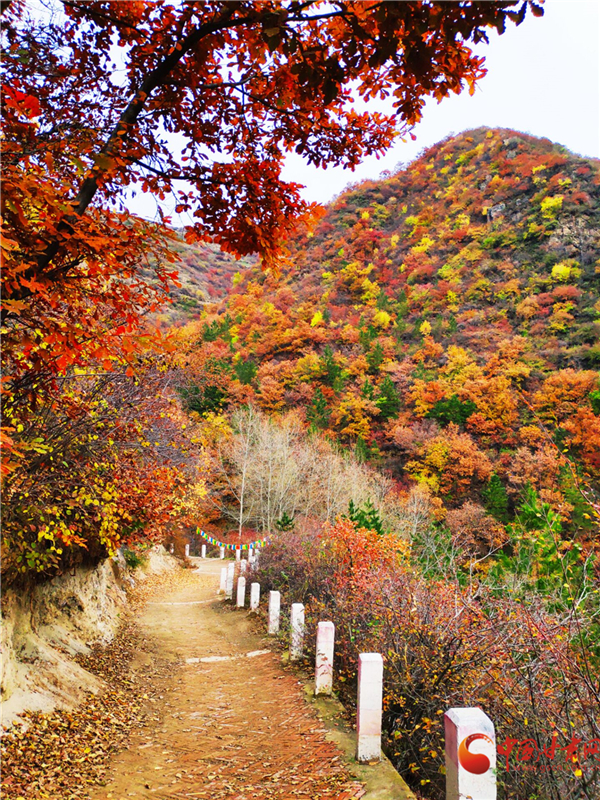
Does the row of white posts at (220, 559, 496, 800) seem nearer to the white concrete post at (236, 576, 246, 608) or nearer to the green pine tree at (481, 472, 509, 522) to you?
the white concrete post at (236, 576, 246, 608)

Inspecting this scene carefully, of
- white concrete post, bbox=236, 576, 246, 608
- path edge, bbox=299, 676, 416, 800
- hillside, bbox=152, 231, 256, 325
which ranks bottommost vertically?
white concrete post, bbox=236, 576, 246, 608

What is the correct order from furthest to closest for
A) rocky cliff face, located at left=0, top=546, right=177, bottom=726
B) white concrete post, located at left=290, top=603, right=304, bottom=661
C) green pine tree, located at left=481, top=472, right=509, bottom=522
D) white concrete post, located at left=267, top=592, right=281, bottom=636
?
green pine tree, located at left=481, top=472, right=509, bottom=522, white concrete post, located at left=267, top=592, right=281, bottom=636, white concrete post, located at left=290, top=603, right=304, bottom=661, rocky cliff face, located at left=0, top=546, right=177, bottom=726

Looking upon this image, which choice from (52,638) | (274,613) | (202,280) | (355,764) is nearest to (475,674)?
(355,764)

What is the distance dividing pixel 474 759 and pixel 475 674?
4.75 feet

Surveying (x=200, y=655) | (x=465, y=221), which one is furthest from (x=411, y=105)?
(x=465, y=221)

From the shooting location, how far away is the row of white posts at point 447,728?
2.36 m

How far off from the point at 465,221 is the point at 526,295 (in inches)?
934

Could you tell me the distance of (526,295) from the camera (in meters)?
55.6

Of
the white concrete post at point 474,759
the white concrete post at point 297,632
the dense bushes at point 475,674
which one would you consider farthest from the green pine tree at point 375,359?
the white concrete post at point 474,759

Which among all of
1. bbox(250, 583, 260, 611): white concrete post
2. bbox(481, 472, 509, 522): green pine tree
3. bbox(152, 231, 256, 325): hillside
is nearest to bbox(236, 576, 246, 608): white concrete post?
bbox(250, 583, 260, 611): white concrete post

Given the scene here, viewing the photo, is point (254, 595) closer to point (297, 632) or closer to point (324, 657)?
point (297, 632)

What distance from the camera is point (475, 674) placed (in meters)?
3.69

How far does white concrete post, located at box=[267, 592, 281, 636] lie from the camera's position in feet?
28.0

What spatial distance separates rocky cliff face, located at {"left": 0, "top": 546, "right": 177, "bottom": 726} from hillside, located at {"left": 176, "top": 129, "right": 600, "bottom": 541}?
4.09 metres
